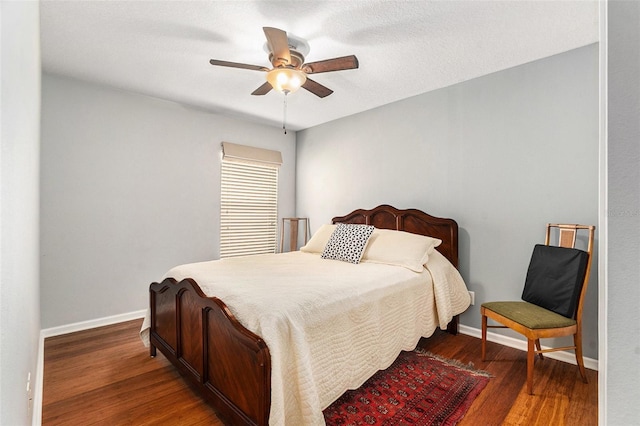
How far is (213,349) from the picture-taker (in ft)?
5.99

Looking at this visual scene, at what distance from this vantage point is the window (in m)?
4.26

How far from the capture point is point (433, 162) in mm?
3344

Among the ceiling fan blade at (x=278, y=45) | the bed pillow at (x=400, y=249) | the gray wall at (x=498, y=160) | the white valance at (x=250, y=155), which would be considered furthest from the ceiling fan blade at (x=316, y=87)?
the white valance at (x=250, y=155)

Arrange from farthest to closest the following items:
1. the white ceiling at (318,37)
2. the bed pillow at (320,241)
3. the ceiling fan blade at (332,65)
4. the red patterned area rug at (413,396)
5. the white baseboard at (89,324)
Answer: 1. the bed pillow at (320,241)
2. the white baseboard at (89,324)
3. the ceiling fan blade at (332,65)
4. the white ceiling at (318,37)
5. the red patterned area rug at (413,396)

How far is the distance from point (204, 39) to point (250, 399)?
249 cm

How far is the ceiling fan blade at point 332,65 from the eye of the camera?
2.12m

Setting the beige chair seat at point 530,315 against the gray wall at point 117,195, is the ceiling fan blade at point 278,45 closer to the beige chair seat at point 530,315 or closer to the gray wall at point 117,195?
the gray wall at point 117,195

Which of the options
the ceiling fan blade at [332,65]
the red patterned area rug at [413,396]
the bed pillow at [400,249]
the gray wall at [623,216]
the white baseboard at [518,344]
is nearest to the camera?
the gray wall at [623,216]

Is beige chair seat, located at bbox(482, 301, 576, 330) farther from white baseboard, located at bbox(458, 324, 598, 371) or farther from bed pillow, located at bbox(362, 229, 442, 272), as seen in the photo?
bed pillow, located at bbox(362, 229, 442, 272)

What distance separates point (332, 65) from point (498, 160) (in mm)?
1835

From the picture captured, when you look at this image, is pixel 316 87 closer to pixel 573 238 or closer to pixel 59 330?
pixel 573 238

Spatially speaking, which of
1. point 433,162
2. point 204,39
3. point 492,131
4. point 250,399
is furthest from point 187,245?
point 492,131

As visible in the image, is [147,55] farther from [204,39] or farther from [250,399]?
[250,399]

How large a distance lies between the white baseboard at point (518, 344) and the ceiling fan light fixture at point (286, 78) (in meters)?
2.82
